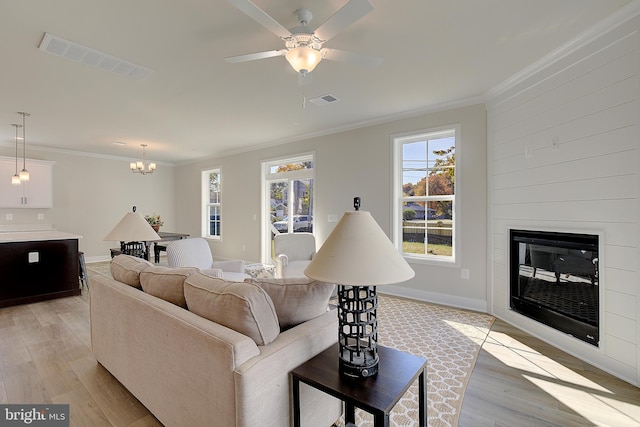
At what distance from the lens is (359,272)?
45.9 inches

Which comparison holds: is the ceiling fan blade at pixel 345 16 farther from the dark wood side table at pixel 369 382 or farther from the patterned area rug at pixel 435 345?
the patterned area rug at pixel 435 345

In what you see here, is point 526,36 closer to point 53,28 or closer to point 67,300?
point 53,28

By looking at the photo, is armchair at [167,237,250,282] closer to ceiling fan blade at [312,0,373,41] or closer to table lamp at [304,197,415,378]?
table lamp at [304,197,415,378]

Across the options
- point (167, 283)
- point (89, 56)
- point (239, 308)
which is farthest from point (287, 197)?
point (239, 308)

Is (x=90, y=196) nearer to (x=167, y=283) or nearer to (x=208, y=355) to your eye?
(x=167, y=283)

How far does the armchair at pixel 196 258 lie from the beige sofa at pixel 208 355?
138 cm

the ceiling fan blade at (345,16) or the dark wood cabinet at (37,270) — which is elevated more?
the ceiling fan blade at (345,16)

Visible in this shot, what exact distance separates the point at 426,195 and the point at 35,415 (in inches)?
163

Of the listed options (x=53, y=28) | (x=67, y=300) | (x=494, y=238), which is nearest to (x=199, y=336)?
(x=53, y=28)

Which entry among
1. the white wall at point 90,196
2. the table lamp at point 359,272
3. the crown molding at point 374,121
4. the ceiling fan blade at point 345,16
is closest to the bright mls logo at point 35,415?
the table lamp at point 359,272

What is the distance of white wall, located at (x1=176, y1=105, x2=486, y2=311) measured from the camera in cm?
361

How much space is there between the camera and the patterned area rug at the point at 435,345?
5.96 ft

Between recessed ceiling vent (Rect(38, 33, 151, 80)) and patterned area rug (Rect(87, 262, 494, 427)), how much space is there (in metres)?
3.36

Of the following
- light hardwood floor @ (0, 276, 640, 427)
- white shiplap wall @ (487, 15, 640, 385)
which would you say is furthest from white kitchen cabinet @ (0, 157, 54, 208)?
white shiplap wall @ (487, 15, 640, 385)
